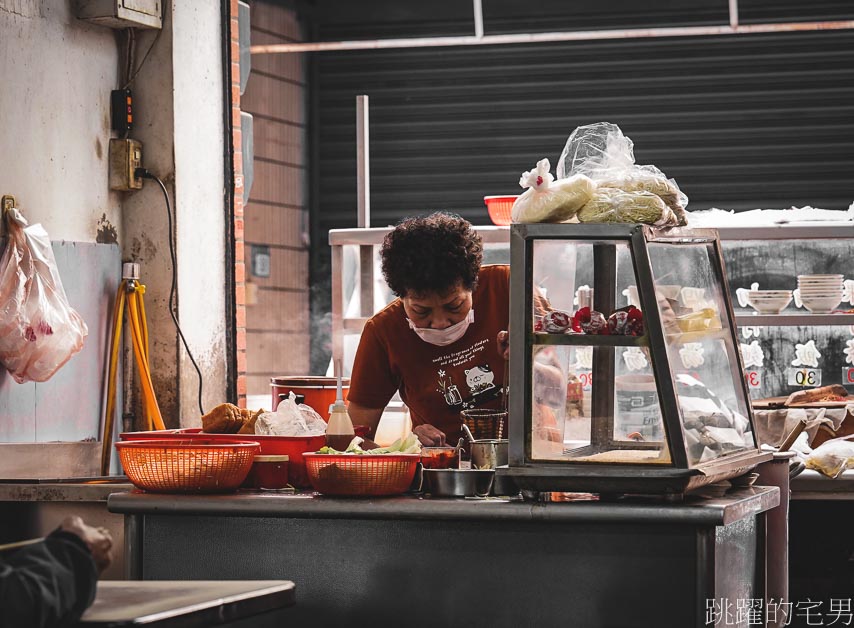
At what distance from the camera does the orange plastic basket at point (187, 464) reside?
10.5 feet

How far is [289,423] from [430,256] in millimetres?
693

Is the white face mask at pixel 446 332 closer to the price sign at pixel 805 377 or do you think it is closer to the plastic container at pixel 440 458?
the plastic container at pixel 440 458

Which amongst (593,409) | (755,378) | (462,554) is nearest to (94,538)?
(462,554)

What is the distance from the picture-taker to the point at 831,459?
4.58 meters

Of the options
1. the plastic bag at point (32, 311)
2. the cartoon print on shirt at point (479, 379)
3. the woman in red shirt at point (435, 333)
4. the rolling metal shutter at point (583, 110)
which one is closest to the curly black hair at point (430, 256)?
the woman in red shirt at point (435, 333)

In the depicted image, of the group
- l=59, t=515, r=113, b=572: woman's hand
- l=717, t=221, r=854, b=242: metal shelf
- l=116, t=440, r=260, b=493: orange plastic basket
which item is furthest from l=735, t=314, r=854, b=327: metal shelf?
l=59, t=515, r=113, b=572: woman's hand

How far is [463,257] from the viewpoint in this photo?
148 inches

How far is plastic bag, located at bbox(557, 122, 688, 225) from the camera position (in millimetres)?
3148

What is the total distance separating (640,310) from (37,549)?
5.24 feet

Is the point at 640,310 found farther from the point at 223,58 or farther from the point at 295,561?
the point at 223,58

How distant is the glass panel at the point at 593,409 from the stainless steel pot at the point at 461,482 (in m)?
0.22

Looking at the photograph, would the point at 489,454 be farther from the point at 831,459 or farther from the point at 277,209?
the point at 277,209

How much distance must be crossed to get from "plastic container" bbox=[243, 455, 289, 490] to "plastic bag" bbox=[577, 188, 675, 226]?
1.11 metres

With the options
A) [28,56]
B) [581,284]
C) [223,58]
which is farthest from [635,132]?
[581,284]
